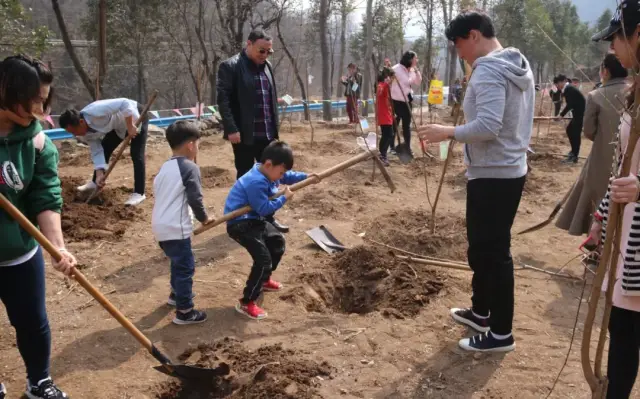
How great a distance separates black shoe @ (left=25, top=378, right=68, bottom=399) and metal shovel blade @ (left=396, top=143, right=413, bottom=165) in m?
7.17

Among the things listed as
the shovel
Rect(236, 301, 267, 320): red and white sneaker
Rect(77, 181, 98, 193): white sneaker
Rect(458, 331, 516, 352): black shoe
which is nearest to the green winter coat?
the shovel

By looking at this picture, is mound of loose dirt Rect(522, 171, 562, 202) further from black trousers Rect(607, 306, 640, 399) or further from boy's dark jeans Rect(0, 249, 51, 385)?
boy's dark jeans Rect(0, 249, 51, 385)

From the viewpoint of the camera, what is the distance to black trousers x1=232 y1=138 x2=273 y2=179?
476 cm

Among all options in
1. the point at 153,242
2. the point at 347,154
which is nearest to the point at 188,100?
the point at 347,154

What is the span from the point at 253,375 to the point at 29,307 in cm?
111

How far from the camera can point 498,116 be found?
2.48 m

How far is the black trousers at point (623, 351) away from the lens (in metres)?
1.99

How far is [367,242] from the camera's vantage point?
512 cm

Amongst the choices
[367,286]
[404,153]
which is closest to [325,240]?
[367,286]

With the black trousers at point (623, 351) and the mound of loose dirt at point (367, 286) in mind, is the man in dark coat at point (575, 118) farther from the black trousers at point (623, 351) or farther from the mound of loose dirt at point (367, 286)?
the black trousers at point (623, 351)

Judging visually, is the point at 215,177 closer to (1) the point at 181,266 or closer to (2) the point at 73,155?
(2) the point at 73,155

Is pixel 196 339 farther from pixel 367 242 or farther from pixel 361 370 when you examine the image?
pixel 367 242

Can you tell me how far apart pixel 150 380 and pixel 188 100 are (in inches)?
935

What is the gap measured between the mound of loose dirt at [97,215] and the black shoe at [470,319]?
336 cm
